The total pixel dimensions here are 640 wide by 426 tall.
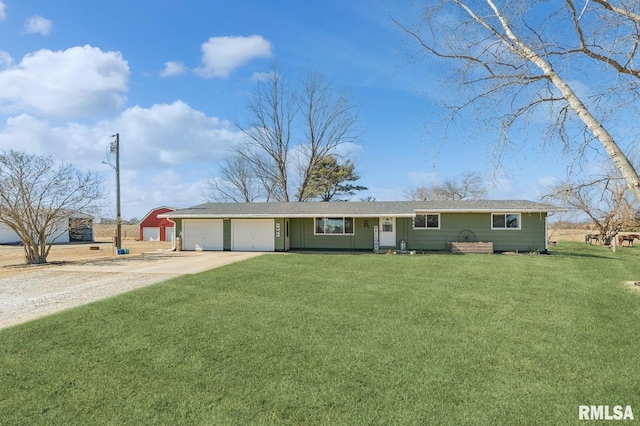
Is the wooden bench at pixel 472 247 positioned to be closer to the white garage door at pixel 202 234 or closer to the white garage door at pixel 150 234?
the white garage door at pixel 202 234

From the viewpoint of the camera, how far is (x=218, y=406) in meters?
3.40

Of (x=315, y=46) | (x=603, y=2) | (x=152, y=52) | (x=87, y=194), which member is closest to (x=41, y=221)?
(x=87, y=194)

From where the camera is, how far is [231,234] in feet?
64.5

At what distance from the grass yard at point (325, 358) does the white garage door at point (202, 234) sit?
38.2ft

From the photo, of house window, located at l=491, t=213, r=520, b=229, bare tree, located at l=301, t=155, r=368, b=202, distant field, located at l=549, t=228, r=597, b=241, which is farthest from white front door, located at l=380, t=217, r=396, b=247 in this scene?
distant field, located at l=549, t=228, r=597, b=241

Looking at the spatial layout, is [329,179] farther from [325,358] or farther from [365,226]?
[325,358]

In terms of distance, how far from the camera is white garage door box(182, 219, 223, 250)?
19.8 m

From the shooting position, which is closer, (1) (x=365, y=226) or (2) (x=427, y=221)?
(2) (x=427, y=221)

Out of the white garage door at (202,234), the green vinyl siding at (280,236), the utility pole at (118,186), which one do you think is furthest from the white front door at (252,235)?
the utility pole at (118,186)

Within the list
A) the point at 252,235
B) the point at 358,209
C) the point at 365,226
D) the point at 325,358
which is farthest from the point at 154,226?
the point at 325,358

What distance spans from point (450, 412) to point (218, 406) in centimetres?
210

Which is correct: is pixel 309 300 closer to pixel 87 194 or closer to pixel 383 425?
pixel 383 425

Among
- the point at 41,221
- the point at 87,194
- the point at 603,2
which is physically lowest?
the point at 41,221

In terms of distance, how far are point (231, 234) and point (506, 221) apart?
1397cm
